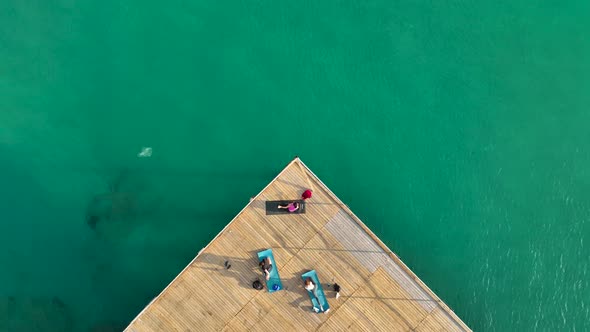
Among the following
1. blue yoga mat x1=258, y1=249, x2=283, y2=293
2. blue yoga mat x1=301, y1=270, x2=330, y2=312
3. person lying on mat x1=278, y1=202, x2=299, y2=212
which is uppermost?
person lying on mat x1=278, y1=202, x2=299, y2=212

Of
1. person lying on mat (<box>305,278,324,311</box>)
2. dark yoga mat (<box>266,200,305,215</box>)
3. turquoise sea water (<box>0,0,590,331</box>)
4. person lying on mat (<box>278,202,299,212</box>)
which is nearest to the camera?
person lying on mat (<box>305,278,324,311</box>)

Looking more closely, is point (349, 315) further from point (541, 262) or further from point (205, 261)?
point (541, 262)

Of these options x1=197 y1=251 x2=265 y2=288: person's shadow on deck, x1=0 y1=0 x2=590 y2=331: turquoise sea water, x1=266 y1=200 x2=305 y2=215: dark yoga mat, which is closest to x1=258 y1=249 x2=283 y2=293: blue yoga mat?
x1=197 y1=251 x2=265 y2=288: person's shadow on deck

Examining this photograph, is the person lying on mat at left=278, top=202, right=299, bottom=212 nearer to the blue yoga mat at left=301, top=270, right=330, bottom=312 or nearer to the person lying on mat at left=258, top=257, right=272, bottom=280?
the person lying on mat at left=258, top=257, right=272, bottom=280

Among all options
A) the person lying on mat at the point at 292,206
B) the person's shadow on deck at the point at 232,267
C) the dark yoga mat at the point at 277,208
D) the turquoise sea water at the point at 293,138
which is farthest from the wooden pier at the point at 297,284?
the turquoise sea water at the point at 293,138

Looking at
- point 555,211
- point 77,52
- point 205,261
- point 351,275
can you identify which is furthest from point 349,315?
point 77,52
